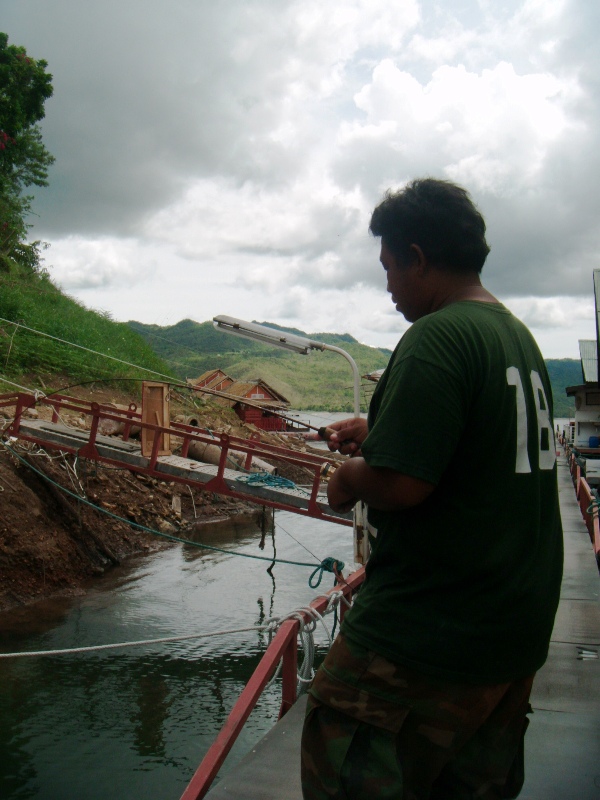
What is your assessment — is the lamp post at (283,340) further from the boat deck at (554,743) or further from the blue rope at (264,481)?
the boat deck at (554,743)

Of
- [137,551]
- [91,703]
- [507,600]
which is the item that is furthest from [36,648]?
[507,600]

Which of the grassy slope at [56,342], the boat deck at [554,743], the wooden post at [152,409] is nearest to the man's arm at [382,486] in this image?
the boat deck at [554,743]

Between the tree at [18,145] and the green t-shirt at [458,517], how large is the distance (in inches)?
1276

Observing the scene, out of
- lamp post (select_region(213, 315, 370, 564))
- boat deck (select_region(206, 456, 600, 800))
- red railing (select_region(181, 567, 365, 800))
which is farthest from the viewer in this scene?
lamp post (select_region(213, 315, 370, 564))

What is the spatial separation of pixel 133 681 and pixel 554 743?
6.00 meters

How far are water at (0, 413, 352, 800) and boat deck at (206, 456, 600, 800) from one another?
3086 mm

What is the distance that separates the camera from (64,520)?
13.2 meters

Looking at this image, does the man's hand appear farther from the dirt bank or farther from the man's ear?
the dirt bank

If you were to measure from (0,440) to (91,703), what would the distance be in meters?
5.86

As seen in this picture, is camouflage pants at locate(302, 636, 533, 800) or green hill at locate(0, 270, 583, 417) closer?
camouflage pants at locate(302, 636, 533, 800)

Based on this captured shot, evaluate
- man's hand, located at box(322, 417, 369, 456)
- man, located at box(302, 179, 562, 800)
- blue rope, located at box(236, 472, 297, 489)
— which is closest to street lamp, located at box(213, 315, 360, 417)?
blue rope, located at box(236, 472, 297, 489)

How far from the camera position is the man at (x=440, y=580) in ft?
5.44

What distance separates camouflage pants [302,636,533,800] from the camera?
170 centimetres

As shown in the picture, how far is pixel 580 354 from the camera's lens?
35.5m
